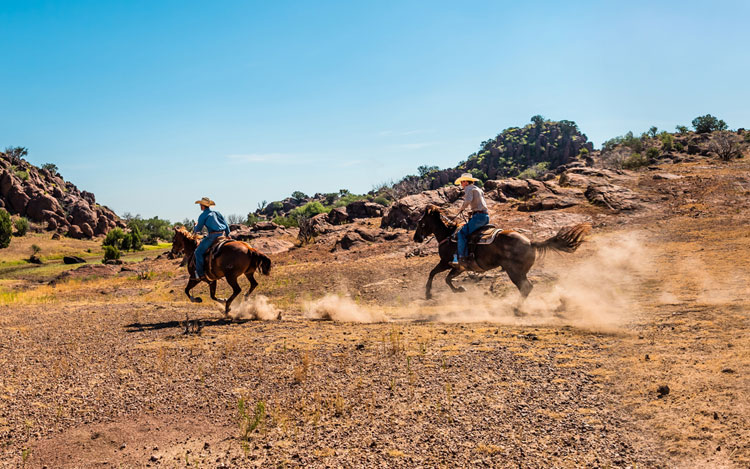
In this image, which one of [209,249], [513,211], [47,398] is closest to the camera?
[47,398]

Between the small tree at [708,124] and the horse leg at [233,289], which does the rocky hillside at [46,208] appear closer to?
the horse leg at [233,289]

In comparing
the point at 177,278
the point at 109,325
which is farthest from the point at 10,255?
the point at 109,325

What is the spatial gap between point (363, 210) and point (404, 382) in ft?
130

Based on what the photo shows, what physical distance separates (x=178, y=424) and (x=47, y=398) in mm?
2494

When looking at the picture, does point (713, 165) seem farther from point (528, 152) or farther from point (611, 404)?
point (528, 152)

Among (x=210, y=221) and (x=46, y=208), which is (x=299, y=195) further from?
(x=210, y=221)

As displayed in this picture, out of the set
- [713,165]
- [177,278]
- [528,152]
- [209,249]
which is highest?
[528,152]

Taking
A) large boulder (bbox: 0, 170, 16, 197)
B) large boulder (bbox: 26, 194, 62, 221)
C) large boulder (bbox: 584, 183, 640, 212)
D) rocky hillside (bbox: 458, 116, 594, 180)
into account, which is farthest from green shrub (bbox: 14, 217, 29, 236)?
rocky hillside (bbox: 458, 116, 594, 180)

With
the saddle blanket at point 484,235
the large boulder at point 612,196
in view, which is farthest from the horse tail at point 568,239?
the large boulder at point 612,196

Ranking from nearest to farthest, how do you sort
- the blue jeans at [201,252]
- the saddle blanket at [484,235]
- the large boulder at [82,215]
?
the saddle blanket at [484,235], the blue jeans at [201,252], the large boulder at [82,215]

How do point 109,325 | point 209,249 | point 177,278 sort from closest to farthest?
point 109,325
point 209,249
point 177,278

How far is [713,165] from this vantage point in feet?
133

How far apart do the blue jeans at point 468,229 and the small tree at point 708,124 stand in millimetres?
99151

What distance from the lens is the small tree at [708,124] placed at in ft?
285
